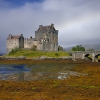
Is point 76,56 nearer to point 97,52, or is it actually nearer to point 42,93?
point 97,52

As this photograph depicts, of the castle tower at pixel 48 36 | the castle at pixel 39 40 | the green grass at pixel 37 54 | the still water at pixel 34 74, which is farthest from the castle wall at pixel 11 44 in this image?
the still water at pixel 34 74

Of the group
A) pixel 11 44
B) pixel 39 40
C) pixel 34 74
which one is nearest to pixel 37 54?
pixel 39 40

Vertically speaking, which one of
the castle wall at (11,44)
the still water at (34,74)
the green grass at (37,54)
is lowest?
the still water at (34,74)

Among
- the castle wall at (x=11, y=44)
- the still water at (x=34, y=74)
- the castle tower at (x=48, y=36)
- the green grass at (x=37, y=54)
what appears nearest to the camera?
the still water at (x=34, y=74)

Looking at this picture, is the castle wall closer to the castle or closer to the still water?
the castle

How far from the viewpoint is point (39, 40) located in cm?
7144

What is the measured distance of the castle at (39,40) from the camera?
Result: 7116 cm

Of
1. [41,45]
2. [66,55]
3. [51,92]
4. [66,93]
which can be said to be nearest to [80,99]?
[66,93]

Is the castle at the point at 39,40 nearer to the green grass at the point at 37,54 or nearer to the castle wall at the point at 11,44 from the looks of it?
the castle wall at the point at 11,44

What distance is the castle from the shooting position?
71156mm

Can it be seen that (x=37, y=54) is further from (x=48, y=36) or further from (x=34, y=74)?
(x=34, y=74)

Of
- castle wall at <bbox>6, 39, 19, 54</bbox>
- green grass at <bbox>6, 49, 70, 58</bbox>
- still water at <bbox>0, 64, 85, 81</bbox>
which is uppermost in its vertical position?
castle wall at <bbox>6, 39, 19, 54</bbox>

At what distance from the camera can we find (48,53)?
6322 cm

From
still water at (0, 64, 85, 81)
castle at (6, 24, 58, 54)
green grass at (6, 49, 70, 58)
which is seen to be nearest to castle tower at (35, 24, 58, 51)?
castle at (6, 24, 58, 54)
